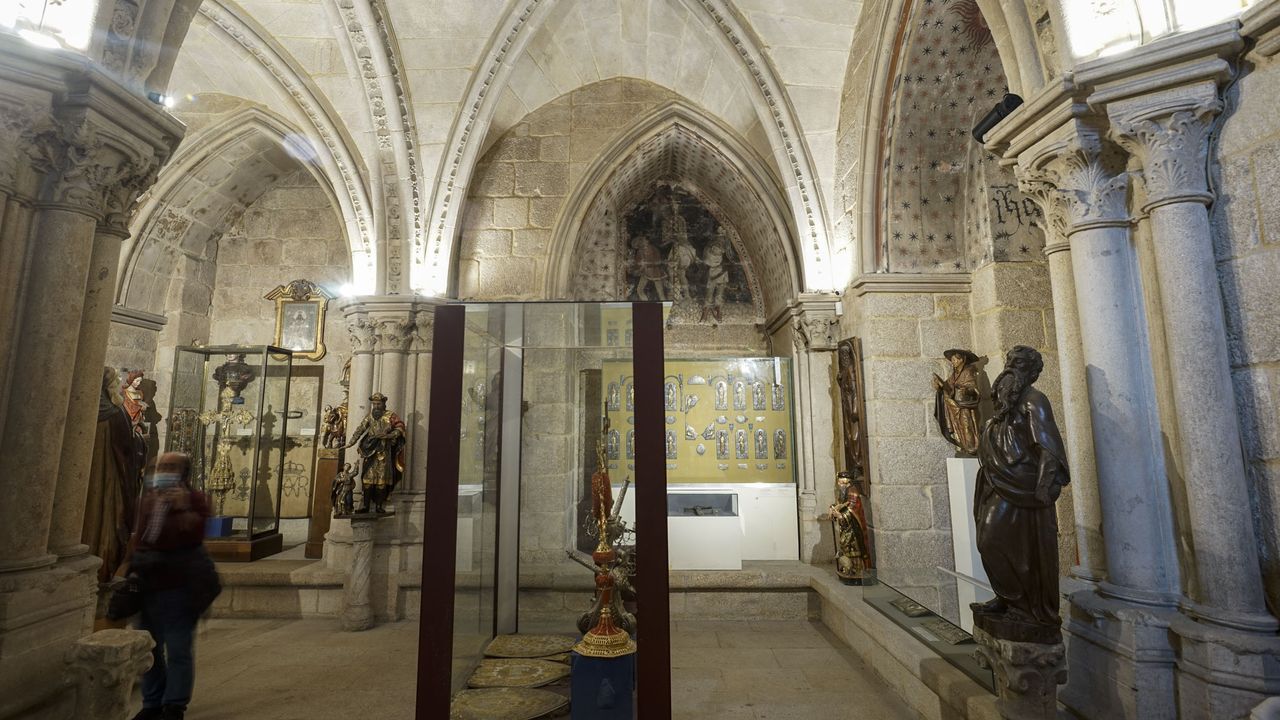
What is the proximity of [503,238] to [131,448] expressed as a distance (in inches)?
150

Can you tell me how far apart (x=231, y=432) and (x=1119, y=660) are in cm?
806

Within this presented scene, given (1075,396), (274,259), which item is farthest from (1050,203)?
(274,259)

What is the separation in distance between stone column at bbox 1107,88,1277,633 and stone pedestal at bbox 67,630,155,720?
4.06m

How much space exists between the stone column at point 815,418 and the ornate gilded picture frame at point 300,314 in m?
6.11

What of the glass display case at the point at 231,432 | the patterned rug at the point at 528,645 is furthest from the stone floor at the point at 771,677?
the glass display case at the point at 231,432

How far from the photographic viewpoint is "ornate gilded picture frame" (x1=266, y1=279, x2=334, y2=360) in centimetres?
730

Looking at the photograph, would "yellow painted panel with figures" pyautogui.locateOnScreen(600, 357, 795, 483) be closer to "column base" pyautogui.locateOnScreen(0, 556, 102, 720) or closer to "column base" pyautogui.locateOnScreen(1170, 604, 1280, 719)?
"column base" pyautogui.locateOnScreen(1170, 604, 1280, 719)

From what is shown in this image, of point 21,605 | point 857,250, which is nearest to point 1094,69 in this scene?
point 857,250

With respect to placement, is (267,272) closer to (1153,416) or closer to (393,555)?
(393,555)

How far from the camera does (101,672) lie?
2148 millimetres

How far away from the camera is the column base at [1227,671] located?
1819 millimetres

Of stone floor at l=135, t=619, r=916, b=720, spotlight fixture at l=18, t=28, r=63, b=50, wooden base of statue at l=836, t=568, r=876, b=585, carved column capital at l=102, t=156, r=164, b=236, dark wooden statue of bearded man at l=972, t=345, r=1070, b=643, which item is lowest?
stone floor at l=135, t=619, r=916, b=720

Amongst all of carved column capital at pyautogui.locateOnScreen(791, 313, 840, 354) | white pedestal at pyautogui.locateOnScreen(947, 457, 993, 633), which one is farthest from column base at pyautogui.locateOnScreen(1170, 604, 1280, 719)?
carved column capital at pyautogui.locateOnScreen(791, 313, 840, 354)

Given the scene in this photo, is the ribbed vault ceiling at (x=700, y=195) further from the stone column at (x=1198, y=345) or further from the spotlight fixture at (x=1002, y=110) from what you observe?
the stone column at (x=1198, y=345)
